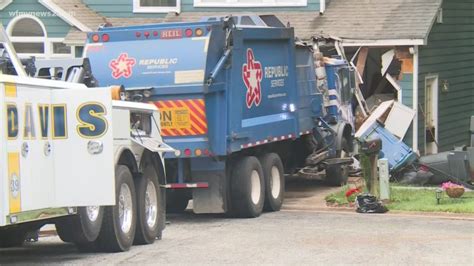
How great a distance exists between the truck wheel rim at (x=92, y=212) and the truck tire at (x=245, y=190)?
4.13 metres

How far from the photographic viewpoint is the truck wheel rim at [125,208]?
10.3 metres

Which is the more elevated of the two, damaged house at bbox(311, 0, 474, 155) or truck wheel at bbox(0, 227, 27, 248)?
damaged house at bbox(311, 0, 474, 155)

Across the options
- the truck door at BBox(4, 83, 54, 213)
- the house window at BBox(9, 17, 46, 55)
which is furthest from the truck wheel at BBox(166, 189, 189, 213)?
the house window at BBox(9, 17, 46, 55)

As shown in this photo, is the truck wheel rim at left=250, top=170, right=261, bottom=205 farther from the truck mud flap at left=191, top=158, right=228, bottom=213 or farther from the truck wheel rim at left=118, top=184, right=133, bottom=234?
the truck wheel rim at left=118, top=184, right=133, bottom=234

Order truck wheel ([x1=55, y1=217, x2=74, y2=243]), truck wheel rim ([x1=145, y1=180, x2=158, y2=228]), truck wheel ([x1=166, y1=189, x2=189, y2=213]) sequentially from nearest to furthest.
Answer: truck wheel ([x1=55, y1=217, x2=74, y2=243]) < truck wheel rim ([x1=145, y1=180, x2=158, y2=228]) < truck wheel ([x1=166, y1=189, x2=189, y2=213])

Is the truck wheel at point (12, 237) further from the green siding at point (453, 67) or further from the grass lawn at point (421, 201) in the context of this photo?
the green siding at point (453, 67)

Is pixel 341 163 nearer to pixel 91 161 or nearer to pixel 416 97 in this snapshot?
pixel 416 97

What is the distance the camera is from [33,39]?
2264 cm

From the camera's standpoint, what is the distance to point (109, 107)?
8930 mm

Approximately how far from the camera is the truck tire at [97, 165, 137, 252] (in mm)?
9984

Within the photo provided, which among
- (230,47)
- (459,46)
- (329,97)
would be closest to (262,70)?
(230,47)

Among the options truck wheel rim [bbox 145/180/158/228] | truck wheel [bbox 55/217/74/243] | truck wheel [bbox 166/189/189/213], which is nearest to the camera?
truck wheel [bbox 55/217/74/243]

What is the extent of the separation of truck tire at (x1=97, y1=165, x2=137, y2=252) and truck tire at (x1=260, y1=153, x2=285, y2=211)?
441 centimetres

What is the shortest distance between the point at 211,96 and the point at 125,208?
3192 mm
